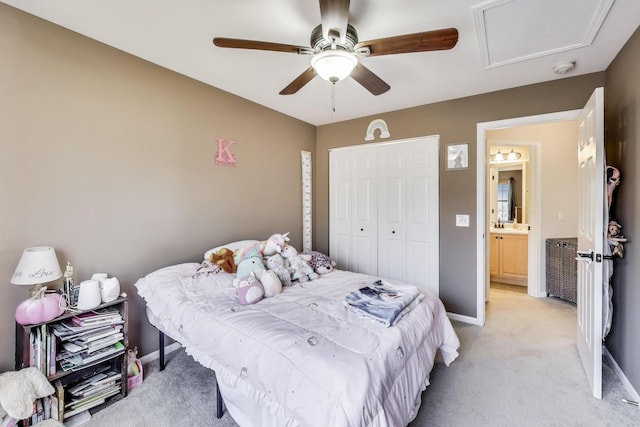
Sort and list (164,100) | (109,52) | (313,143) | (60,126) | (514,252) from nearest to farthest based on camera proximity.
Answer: (60,126), (109,52), (164,100), (313,143), (514,252)

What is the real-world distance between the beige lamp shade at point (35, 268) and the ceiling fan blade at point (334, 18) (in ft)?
6.64

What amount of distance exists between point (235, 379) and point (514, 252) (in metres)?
4.69

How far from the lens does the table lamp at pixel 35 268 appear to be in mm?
1590

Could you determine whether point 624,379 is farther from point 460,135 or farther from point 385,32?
point 385,32

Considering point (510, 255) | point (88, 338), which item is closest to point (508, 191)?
point (510, 255)

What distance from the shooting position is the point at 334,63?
1.60 metres

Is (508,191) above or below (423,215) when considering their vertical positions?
above

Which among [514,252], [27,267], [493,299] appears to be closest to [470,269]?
[493,299]

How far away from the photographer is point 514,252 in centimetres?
454

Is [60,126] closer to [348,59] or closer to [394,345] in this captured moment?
[348,59]

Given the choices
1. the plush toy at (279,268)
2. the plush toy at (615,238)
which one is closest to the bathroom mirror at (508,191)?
the plush toy at (615,238)

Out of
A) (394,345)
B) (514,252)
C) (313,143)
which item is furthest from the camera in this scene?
(514,252)

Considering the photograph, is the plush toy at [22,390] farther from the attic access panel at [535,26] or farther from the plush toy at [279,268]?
the attic access panel at [535,26]

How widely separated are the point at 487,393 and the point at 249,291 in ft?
6.01
